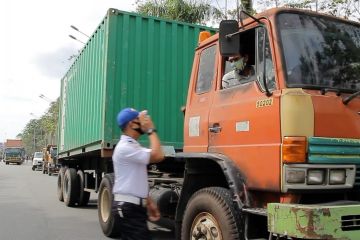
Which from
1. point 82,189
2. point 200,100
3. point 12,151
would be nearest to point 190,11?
point 82,189

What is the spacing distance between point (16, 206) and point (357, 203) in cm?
1073

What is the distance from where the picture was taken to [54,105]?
68938 millimetres

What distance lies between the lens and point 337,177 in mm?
4359

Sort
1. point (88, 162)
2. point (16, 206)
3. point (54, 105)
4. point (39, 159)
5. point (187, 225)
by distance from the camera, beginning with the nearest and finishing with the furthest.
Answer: point (187, 225) < point (88, 162) < point (16, 206) < point (39, 159) < point (54, 105)

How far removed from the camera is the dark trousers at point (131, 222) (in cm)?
418

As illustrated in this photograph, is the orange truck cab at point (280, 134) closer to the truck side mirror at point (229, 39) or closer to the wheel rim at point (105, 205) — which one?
the truck side mirror at point (229, 39)

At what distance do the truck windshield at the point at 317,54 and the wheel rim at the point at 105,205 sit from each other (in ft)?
16.1

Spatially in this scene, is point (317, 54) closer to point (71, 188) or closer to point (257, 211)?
point (257, 211)

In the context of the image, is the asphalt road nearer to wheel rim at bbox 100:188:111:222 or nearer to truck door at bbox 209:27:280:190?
wheel rim at bbox 100:188:111:222

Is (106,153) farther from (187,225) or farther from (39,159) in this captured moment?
(39,159)

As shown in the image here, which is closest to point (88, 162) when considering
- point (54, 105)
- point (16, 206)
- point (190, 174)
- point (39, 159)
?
point (16, 206)

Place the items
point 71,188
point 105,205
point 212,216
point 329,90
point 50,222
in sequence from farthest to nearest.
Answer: point 71,188, point 50,222, point 105,205, point 212,216, point 329,90

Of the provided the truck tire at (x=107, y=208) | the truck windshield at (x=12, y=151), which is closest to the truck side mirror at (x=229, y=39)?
the truck tire at (x=107, y=208)

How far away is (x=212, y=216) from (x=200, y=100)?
1426mm
